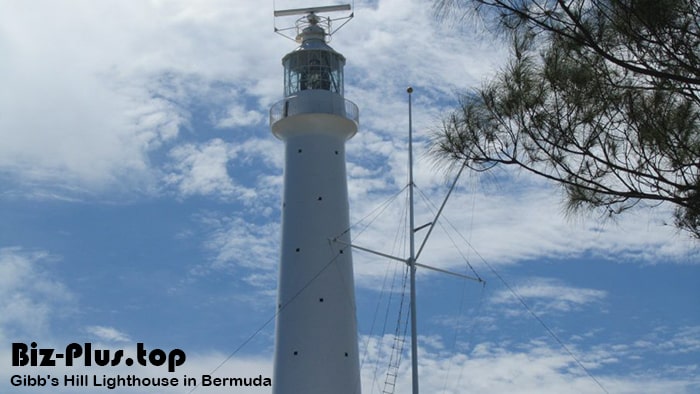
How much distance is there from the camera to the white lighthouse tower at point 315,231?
934 inches

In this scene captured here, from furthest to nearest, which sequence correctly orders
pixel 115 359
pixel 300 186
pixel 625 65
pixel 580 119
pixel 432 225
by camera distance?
pixel 300 186 < pixel 432 225 < pixel 115 359 < pixel 580 119 < pixel 625 65

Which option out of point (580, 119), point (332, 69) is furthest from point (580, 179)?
point (332, 69)

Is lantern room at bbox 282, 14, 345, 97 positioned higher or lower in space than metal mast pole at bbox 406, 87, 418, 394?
higher

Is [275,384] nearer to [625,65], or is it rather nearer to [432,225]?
[432,225]

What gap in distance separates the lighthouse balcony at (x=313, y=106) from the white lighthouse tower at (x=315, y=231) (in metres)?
0.03

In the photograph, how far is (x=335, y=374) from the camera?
23.6 m

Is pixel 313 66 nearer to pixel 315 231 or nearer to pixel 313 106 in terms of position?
pixel 313 106

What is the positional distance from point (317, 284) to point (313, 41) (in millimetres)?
6906

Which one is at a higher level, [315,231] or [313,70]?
[313,70]

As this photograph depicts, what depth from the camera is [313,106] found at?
26.2 metres

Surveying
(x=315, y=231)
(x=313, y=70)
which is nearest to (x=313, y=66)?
(x=313, y=70)

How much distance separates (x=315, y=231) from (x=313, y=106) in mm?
3350

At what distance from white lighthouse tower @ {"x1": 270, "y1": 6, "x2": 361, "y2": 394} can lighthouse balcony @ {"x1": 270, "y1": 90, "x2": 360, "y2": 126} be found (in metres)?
0.03

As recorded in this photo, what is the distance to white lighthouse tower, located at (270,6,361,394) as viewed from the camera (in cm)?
2372
